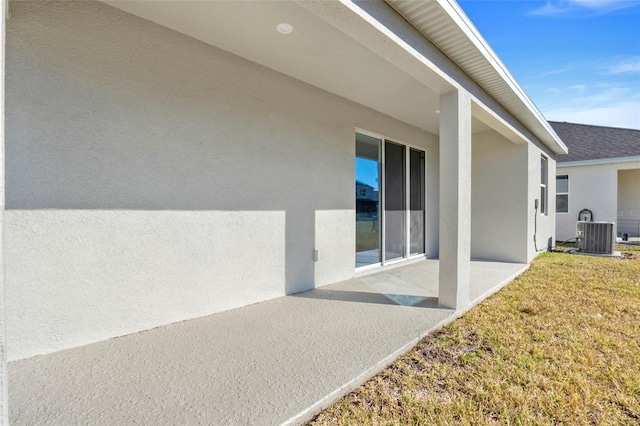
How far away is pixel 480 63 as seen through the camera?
3773mm

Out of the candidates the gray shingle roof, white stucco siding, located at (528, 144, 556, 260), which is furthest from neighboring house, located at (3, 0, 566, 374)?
the gray shingle roof

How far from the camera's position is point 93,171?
275 cm

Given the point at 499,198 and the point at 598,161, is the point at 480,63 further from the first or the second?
the point at 598,161

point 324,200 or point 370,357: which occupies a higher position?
point 324,200

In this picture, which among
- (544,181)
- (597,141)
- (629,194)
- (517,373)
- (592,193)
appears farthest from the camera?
(597,141)

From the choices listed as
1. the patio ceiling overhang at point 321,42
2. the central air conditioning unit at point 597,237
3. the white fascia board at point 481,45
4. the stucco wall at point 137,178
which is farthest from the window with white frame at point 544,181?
the stucco wall at point 137,178

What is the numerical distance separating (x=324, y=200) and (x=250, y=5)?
275 cm

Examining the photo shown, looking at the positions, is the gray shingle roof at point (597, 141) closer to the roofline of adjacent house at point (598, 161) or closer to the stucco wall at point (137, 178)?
the roofline of adjacent house at point (598, 161)

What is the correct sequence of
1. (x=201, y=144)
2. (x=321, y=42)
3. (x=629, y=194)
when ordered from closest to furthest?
(x=321, y=42), (x=201, y=144), (x=629, y=194)

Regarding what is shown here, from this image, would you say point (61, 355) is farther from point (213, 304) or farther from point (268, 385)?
point (268, 385)

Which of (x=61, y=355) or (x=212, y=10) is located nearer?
(x=61, y=355)

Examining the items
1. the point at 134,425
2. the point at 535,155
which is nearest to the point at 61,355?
the point at 134,425

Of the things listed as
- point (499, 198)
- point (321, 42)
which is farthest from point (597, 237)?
point (321, 42)

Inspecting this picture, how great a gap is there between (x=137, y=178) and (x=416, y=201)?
5.58 meters
